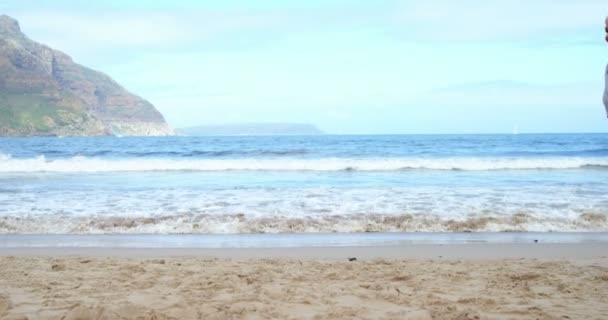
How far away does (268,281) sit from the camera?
4895mm

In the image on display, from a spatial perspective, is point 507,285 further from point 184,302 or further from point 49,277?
point 49,277

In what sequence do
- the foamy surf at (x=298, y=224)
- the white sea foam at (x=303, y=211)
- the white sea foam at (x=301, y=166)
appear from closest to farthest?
1. the foamy surf at (x=298, y=224)
2. the white sea foam at (x=303, y=211)
3. the white sea foam at (x=301, y=166)

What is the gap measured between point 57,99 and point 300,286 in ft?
414

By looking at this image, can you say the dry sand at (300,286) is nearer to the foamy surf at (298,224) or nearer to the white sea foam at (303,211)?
the foamy surf at (298,224)

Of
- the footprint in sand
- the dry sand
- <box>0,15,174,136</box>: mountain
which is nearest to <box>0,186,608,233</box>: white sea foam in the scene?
the dry sand

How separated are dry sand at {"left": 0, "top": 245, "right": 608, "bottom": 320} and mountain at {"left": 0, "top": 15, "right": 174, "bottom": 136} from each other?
10211cm

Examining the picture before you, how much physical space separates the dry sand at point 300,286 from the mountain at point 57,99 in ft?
335

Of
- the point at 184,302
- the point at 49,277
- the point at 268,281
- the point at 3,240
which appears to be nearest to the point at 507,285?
the point at 268,281

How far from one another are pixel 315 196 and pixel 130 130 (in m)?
146

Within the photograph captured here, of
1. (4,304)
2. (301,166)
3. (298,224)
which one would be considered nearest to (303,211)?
(298,224)

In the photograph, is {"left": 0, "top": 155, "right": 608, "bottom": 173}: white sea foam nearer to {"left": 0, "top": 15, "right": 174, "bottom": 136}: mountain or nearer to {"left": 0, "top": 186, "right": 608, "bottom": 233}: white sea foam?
{"left": 0, "top": 186, "right": 608, "bottom": 233}: white sea foam

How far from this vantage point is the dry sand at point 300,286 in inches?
155

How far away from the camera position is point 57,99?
118 m

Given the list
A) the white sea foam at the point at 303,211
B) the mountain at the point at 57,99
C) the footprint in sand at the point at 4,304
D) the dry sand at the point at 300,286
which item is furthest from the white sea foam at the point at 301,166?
the mountain at the point at 57,99
